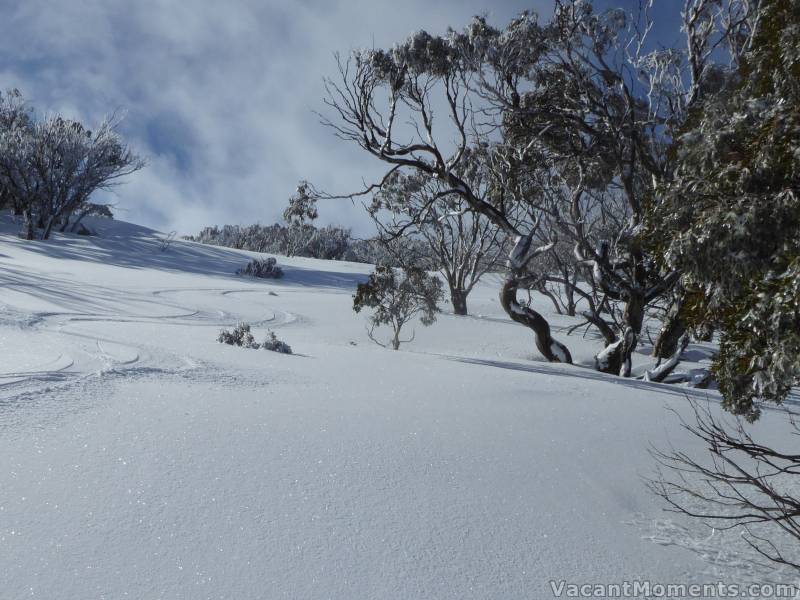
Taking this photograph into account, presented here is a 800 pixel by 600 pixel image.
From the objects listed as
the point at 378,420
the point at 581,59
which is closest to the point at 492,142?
the point at 581,59

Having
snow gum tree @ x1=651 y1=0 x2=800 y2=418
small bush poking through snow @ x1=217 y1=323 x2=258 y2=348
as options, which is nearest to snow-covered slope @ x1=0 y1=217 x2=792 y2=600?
snow gum tree @ x1=651 y1=0 x2=800 y2=418

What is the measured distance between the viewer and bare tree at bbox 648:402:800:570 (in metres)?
2.38

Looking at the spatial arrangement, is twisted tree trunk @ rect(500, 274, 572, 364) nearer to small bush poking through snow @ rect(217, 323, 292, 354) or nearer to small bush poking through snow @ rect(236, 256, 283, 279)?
small bush poking through snow @ rect(217, 323, 292, 354)

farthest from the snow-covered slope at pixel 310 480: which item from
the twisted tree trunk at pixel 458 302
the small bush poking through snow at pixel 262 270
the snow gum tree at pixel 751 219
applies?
the small bush poking through snow at pixel 262 270

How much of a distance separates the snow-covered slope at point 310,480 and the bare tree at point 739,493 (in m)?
0.19

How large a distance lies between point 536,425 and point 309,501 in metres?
2.28

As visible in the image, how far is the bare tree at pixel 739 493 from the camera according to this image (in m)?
2.38

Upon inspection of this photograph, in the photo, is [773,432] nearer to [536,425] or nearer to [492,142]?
[536,425]

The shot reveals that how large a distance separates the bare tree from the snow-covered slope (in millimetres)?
188

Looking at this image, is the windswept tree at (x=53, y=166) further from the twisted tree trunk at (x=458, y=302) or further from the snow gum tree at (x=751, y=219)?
the snow gum tree at (x=751, y=219)

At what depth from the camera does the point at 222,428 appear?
3.16 metres

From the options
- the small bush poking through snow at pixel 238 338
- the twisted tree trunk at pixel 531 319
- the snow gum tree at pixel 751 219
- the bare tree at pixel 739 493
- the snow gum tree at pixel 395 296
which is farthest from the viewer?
the snow gum tree at pixel 395 296

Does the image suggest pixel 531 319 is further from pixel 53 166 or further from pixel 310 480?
pixel 53 166

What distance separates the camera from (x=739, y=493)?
264 centimetres
